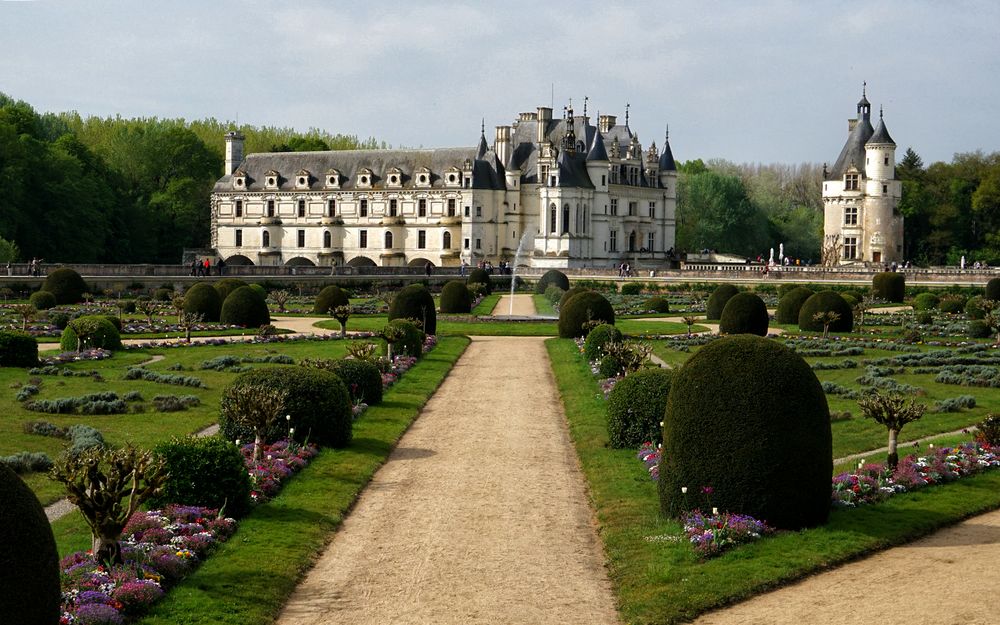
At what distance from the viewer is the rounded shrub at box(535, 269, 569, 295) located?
60.1 meters

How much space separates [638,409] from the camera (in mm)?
18391

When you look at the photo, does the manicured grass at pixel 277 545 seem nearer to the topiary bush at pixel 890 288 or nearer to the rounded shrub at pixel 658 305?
the rounded shrub at pixel 658 305

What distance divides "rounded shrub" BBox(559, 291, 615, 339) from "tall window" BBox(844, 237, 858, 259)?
51.0m

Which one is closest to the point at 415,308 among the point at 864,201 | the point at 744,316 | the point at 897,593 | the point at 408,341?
the point at 408,341

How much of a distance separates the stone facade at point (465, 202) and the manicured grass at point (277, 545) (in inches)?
2493

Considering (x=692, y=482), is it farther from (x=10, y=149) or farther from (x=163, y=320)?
(x=10, y=149)

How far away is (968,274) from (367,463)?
49096 mm

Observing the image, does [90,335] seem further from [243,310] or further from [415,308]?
Result: [415,308]

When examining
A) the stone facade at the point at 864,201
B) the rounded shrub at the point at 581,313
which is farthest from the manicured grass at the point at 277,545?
the stone facade at the point at 864,201

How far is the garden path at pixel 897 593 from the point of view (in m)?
10.7

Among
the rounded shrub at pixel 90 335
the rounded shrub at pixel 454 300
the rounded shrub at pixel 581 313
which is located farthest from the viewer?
the rounded shrub at pixel 454 300

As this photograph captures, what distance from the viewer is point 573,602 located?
439 inches

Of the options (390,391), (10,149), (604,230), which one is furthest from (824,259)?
(390,391)

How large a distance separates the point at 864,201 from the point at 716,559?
75349 mm
